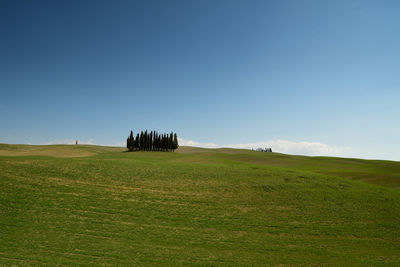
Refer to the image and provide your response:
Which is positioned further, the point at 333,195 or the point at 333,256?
the point at 333,195

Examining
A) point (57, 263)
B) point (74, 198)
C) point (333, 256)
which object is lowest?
point (333, 256)

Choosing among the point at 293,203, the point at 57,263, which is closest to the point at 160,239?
the point at 57,263

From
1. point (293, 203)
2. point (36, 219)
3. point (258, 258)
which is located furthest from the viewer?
point (293, 203)

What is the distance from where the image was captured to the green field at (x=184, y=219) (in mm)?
13477

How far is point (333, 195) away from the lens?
26438 mm

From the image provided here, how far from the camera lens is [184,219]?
725 inches

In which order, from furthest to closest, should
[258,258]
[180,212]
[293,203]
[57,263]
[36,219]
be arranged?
[293,203] → [180,212] → [36,219] → [258,258] → [57,263]

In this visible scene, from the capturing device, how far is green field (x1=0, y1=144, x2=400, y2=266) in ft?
44.2

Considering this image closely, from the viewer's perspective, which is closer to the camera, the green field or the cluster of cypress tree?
the green field

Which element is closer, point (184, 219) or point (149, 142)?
point (184, 219)

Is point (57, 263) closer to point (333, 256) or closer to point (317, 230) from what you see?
point (333, 256)

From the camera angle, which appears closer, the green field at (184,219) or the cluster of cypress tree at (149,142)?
the green field at (184,219)

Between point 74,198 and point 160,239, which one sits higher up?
point 74,198

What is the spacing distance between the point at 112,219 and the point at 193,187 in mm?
11325
